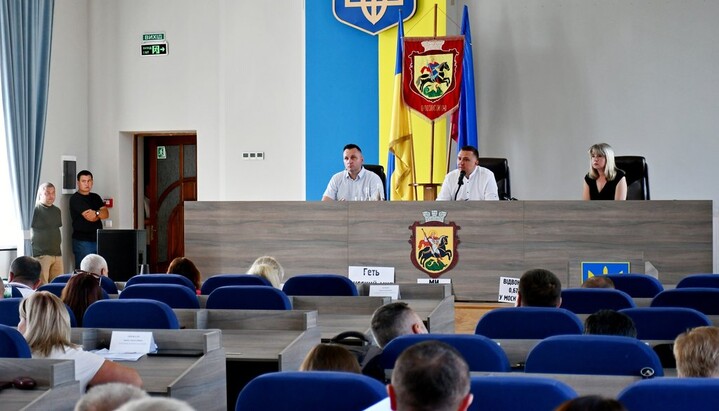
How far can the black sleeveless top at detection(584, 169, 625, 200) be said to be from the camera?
829cm

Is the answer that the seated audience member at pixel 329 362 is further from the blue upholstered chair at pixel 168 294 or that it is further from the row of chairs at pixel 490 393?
the blue upholstered chair at pixel 168 294

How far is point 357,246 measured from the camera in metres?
8.29

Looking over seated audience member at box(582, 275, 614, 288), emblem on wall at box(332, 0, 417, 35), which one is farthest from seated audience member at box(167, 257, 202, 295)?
emblem on wall at box(332, 0, 417, 35)

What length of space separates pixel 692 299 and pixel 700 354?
2.14 meters

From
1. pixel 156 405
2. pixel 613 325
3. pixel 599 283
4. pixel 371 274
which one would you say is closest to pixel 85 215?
pixel 371 274

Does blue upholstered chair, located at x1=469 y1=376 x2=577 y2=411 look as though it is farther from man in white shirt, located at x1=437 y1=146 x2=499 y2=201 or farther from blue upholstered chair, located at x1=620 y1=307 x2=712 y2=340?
man in white shirt, located at x1=437 y1=146 x2=499 y2=201

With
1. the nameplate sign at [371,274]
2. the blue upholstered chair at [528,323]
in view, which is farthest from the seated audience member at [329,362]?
the nameplate sign at [371,274]

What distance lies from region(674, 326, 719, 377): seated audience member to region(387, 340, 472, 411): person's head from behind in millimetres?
1217

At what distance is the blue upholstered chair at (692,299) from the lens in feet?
16.1

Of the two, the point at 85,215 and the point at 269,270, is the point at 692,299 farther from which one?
the point at 85,215

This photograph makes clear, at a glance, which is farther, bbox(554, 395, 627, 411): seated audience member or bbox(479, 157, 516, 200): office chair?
bbox(479, 157, 516, 200): office chair

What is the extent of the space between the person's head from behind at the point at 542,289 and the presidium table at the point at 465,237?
129 inches

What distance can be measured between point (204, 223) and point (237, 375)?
13.6 ft

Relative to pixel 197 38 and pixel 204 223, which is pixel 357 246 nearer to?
pixel 204 223
